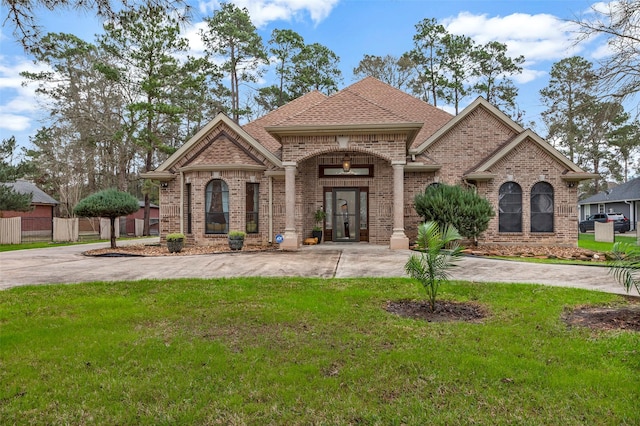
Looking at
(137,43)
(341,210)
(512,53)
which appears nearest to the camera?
(341,210)

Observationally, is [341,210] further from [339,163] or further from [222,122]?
[222,122]

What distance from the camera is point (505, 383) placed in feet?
10.1

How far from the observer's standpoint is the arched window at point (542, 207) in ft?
46.4

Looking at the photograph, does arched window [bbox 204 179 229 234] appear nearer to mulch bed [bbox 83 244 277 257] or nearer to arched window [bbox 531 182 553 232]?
mulch bed [bbox 83 244 277 257]

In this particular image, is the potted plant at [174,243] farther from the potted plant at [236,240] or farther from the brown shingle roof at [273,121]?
the brown shingle roof at [273,121]

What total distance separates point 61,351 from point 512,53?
34966 millimetres

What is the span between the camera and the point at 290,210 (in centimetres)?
1278

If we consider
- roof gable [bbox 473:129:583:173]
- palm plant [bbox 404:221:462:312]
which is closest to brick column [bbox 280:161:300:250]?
roof gable [bbox 473:129:583:173]

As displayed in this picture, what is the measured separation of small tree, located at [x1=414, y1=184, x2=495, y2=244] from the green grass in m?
6.87

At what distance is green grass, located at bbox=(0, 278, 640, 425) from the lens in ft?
8.84

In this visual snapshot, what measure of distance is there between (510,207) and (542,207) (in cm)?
117

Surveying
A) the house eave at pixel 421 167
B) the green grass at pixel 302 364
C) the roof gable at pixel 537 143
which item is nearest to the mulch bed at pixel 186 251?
the house eave at pixel 421 167

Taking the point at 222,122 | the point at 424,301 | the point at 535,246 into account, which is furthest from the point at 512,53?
the point at 424,301

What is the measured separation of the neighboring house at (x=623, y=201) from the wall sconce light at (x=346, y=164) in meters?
27.2
